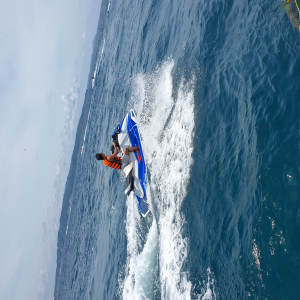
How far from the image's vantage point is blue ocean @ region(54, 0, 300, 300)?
7035 millimetres

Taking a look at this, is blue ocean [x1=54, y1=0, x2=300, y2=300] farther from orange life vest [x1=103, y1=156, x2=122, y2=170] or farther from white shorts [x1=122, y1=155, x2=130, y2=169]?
orange life vest [x1=103, y1=156, x2=122, y2=170]

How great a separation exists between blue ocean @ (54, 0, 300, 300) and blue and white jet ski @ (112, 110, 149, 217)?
23.0 inches

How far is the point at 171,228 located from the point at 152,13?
73.5 feet

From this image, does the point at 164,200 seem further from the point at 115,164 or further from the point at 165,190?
the point at 115,164

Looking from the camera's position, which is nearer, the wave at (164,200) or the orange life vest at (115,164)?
the wave at (164,200)

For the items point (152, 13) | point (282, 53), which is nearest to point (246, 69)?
point (282, 53)

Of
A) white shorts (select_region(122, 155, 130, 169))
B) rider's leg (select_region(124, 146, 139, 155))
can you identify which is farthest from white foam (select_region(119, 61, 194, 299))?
white shorts (select_region(122, 155, 130, 169))

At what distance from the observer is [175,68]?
15.3 metres

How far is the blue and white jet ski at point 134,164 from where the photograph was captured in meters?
13.3

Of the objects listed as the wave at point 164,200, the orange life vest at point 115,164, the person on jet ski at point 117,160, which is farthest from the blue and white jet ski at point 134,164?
the orange life vest at point 115,164

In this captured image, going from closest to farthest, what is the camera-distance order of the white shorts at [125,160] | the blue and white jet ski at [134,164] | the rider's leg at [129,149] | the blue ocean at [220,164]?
the blue ocean at [220,164] < the white shorts at [125,160] < the rider's leg at [129,149] < the blue and white jet ski at [134,164]

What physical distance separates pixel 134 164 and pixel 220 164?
511 cm

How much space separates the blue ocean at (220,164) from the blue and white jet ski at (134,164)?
1.91ft

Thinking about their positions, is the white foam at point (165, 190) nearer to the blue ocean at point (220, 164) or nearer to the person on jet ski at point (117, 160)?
the blue ocean at point (220, 164)
